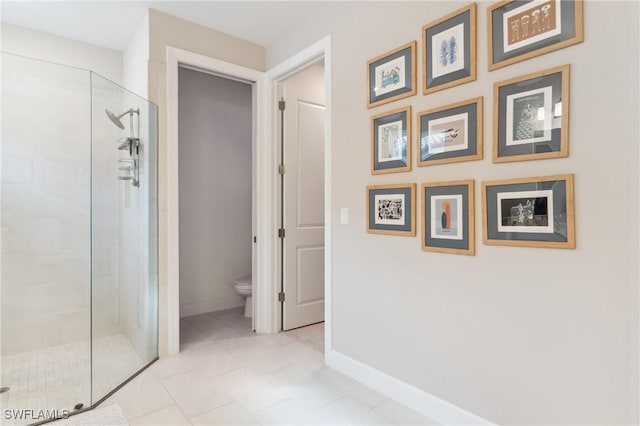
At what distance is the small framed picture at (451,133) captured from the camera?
1.70m

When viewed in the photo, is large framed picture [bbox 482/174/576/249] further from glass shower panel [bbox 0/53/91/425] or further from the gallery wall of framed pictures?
glass shower panel [bbox 0/53/91/425]

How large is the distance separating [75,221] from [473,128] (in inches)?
114

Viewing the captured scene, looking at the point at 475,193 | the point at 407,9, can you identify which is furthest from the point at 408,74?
the point at 475,193

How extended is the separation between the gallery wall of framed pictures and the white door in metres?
1.19

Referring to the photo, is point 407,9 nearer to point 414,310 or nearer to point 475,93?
point 475,93

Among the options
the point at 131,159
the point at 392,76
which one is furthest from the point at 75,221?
the point at 392,76

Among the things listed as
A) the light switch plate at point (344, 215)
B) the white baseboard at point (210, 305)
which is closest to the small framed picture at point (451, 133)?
the light switch plate at point (344, 215)

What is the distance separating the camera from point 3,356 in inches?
97.0

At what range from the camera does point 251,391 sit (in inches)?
84.9

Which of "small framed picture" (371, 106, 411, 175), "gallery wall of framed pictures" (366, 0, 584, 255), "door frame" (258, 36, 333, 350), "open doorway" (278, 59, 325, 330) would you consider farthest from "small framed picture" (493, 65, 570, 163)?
"open doorway" (278, 59, 325, 330)

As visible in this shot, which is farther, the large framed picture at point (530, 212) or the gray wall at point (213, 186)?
the gray wall at point (213, 186)

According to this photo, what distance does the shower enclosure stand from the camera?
8.19 ft

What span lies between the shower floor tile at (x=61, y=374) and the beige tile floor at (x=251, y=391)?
0.15 meters

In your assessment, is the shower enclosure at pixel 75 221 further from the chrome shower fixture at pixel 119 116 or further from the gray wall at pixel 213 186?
the gray wall at pixel 213 186
